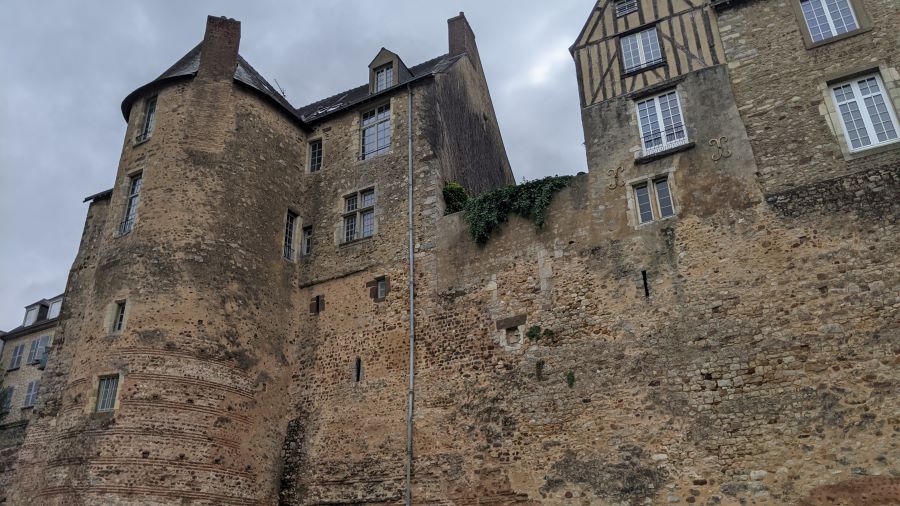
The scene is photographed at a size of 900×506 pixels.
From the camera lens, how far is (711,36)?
1396 centimetres

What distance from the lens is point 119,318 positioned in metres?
14.0

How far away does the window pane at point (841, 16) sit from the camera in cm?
1291

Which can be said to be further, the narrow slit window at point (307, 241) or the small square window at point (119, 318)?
the narrow slit window at point (307, 241)

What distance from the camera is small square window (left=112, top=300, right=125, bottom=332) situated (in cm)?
1384

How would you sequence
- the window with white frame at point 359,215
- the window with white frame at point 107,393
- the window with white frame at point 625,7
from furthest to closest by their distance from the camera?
the window with white frame at point 359,215 < the window with white frame at point 625,7 < the window with white frame at point 107,393

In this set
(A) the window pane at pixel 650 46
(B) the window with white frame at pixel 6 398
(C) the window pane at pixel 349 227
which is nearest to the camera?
(A) the window pane at pixel 650 46

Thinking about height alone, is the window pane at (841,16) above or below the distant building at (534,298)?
above

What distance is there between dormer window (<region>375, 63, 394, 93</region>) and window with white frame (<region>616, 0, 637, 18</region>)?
6054 millimetres

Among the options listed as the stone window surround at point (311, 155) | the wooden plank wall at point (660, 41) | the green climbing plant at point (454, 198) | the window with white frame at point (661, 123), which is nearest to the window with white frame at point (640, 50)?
the wooden plank wall at point (660, 41)

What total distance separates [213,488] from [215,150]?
23.9ft

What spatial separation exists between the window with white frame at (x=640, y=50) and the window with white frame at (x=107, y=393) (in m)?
11.9

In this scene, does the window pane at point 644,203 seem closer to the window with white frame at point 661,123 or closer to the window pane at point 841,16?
the window with white frame at point 661,123

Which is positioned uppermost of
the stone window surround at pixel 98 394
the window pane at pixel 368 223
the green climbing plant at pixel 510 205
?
the window pane at pixel 368 223

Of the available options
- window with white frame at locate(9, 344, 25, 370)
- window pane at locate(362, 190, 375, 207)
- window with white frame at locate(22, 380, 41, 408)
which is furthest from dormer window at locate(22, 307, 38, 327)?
window pane at locate(362, 190, 375, 207)
